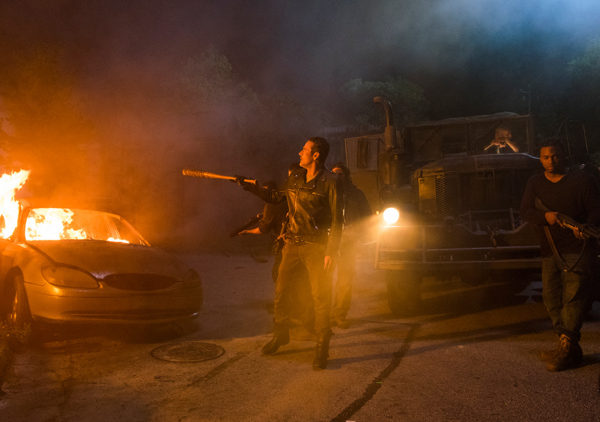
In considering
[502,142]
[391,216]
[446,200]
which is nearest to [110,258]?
[391,216]

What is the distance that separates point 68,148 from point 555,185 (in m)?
14.3

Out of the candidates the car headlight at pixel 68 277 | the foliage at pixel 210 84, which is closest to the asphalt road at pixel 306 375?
the car headlight at pixel 68 277

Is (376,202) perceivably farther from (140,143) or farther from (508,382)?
(140,143)

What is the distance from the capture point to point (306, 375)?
3.82 metres

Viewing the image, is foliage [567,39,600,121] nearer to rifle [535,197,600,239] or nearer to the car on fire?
rifle [535,197,600,239]

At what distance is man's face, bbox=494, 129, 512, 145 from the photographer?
7516 millimetres

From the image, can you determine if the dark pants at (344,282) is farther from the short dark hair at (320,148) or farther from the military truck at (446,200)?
the short dark hair at (320,148)

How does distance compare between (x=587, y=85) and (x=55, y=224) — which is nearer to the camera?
(x=55, y=224)

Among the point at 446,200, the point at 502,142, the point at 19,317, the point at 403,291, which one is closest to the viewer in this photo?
the point at 19,317

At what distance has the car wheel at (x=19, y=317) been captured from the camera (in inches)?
173

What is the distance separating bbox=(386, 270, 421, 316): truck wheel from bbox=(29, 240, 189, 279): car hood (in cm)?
241

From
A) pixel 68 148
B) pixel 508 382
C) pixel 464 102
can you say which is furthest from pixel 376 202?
pixel 464 102

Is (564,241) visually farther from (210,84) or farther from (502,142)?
(210,84)

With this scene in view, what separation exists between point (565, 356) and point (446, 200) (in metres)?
3.04
